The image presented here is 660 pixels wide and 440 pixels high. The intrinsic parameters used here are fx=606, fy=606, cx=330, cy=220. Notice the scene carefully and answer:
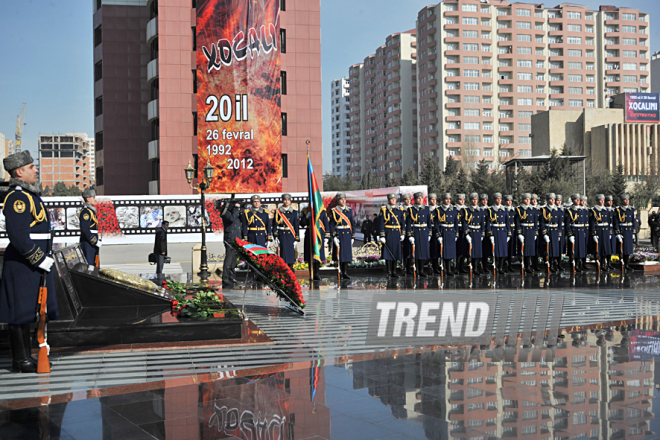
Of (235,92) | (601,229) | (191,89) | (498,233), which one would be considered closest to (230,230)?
(498,233)

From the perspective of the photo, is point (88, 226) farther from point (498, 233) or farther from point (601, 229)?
point (601, 229)

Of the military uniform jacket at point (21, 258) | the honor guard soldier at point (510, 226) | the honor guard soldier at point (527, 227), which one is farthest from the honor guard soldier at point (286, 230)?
the military uniform jacket at point (21, 258)

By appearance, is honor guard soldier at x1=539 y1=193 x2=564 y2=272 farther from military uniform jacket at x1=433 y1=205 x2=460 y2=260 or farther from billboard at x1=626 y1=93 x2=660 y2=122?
billboard at x1=626 y1=93 x2=660 y2=122

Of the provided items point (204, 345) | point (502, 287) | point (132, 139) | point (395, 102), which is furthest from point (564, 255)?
point (395, 102)

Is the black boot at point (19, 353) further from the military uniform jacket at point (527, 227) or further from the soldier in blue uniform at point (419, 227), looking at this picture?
the military uniform jacket at point (527, 227)

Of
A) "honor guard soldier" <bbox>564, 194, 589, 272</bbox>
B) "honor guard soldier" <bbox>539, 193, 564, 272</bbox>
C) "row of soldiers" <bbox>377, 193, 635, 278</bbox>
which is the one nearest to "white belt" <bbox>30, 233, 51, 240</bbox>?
"row of soldiers" <bbox>377, 193, 635, 278</bbox>

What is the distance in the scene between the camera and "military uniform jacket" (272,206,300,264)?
54.0ft

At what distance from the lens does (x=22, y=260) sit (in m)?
6.71

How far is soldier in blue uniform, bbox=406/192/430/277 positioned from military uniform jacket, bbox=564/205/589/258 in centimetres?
441

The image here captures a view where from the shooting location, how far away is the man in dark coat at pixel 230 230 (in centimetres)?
1470

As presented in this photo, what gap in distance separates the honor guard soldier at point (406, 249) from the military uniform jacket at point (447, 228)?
2.83ft

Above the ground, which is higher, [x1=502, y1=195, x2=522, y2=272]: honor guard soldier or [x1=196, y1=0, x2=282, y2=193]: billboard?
[x1=196, y1=0, x2=282, y2=193]: billboard

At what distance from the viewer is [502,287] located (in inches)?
563

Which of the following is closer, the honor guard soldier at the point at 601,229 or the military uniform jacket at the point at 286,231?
the military uniform jacket at the point at 286,231
